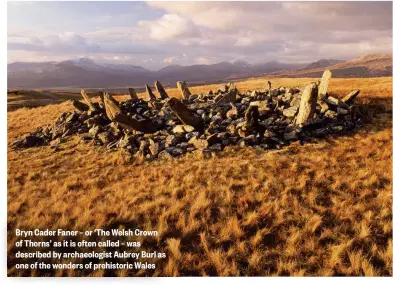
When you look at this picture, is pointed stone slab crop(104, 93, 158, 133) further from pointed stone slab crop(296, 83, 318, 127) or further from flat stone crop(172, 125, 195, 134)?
pointed stone slab crop(296, 83, 318, 127)

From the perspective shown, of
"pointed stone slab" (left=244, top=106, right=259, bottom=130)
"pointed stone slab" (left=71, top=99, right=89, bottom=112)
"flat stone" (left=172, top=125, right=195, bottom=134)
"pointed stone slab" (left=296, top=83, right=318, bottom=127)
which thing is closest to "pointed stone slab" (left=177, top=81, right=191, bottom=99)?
"pointed stone slab" (left=71, top=99, right=89, bottom=112)

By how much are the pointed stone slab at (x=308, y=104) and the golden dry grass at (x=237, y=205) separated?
1.93 m

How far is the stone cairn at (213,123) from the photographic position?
54.5ft

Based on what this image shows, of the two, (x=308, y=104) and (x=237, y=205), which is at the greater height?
(x=308, y=104)

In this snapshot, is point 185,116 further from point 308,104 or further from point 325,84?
point 325,84

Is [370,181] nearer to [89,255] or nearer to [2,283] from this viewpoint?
[89,255]

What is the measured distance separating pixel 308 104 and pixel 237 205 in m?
9.76

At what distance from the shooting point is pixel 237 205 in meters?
10.5

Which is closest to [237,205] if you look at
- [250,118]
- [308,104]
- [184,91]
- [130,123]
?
[250,118]

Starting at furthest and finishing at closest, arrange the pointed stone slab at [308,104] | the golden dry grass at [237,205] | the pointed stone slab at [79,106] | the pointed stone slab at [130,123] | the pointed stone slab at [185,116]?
the pointed stone slab at [79,106], the pointed stone slab at [130,123], the pointed stone slab at [185,116], the pointed stone slab at [308,104], the golden dry grass at [237,205]

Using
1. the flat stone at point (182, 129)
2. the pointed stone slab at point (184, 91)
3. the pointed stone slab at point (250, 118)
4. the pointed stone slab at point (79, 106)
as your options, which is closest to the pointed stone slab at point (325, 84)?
the pointed stone slab at point (250, 118)

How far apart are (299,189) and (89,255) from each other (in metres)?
8.07

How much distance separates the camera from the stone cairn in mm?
16625

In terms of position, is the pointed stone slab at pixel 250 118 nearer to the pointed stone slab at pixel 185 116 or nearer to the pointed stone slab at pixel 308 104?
the pointed stone slab at pixel 308 104
